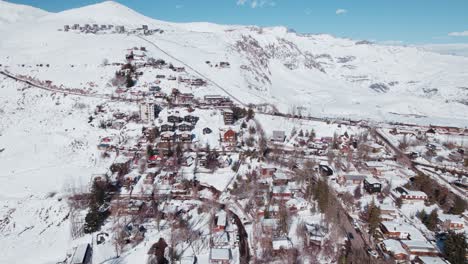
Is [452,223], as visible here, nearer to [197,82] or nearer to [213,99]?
[213,99]

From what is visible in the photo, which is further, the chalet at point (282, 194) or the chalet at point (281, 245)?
the chalet at point (282, 194)

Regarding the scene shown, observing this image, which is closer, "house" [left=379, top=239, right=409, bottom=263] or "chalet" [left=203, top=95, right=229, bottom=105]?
"house" [left=379, top=239, right=409, bottom=263]

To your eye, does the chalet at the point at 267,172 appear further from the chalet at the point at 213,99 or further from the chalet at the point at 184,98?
the chalet at the point at 184,98

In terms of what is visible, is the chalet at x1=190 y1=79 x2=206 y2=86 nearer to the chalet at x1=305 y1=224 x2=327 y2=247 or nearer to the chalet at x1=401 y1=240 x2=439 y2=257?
the chalet at x1=305 y1=224 x2=327 y2=247

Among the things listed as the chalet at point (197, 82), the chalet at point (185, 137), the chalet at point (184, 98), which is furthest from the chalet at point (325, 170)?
the chalet at point (197, 82)

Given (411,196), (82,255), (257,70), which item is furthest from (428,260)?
(257,70)

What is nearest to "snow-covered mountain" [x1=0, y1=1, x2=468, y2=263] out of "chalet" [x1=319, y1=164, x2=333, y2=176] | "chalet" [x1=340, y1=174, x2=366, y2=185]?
"chalet" [x1=319, y1=164, x2=333, y2=176]
